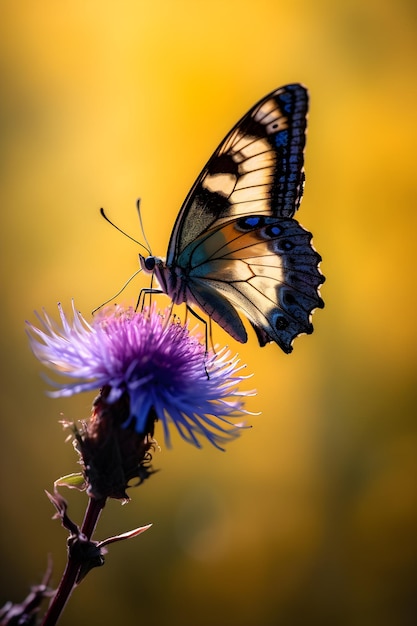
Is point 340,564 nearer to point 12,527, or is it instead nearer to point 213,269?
point 12,527

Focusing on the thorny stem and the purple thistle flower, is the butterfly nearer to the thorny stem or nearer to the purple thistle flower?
the purple thistle flower

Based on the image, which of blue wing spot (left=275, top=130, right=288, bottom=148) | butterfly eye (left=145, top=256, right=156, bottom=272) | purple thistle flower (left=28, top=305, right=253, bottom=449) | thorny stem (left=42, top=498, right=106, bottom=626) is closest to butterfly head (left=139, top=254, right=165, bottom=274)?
butterfly eye (left=145, top=256, right=156, bottom=272)

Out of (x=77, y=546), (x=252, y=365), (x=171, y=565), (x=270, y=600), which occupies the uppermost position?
(x=252, y=365)

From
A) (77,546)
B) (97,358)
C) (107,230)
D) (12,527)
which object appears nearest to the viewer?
(77,546)

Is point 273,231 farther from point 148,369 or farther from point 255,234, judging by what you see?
point 148,369

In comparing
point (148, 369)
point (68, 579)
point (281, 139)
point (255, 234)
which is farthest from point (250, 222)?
point (68, 579)

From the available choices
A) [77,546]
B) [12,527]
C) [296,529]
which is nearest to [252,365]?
[296,529]

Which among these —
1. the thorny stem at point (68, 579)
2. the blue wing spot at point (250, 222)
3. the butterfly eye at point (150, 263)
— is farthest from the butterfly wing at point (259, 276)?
the thorny stem at point (68, 579)
